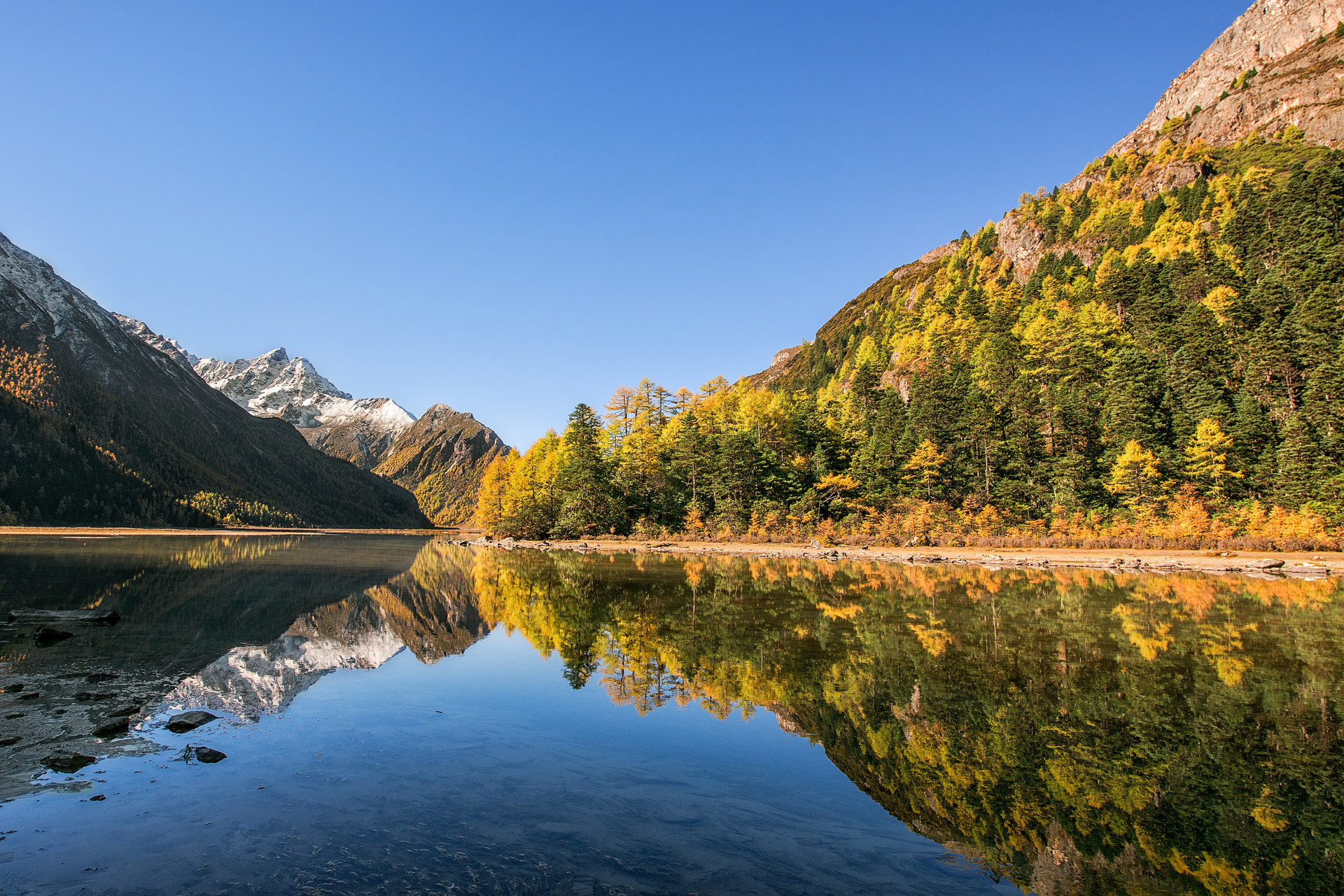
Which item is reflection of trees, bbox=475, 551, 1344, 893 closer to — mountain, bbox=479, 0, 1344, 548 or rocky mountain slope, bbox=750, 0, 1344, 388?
mountain, bbox=479, 0, 1344, 548

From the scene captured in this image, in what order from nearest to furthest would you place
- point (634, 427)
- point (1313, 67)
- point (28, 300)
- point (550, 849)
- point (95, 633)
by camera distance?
point (550, 849)
point (95, 633)
point (634, 427)
point (1313, 67)
point (28, 300)

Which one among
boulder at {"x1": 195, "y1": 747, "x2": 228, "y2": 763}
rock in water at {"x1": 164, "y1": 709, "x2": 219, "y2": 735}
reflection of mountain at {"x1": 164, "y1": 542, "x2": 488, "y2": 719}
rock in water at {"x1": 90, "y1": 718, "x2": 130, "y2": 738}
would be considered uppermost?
rock in water at {"x1": 90, "y1": 718, "x2": 130, "y2": 738}

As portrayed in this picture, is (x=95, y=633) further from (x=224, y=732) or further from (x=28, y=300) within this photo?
(x=28, y=300)

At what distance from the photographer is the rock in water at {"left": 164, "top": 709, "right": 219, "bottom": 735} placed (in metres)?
8.79

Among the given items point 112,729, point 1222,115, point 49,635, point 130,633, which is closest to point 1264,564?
point 112,729

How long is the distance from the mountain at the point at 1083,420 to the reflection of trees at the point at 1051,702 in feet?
93.4

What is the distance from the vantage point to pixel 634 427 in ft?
245

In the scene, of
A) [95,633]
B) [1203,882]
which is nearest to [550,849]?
[1203,882]

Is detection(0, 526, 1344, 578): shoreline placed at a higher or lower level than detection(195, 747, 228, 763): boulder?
higher

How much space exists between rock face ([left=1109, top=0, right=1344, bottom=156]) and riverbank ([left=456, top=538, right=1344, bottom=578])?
11365 cm

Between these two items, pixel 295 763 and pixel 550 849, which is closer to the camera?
pixel 550 849

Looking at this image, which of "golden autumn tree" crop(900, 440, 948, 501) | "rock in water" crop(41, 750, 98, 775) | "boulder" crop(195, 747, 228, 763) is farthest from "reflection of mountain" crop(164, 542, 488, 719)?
"golden autumn tree" crop(900, 440, 948, 501)

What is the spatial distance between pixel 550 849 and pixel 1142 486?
2337 inches

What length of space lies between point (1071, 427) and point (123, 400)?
192 metres
